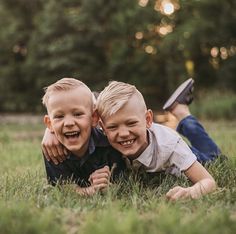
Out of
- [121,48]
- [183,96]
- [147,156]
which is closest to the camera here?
[147,156]

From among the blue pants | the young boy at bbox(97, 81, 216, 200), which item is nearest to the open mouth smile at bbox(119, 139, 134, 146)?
the young boy at bbox(97, 81, 216, 200)

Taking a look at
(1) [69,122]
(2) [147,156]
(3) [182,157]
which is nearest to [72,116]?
(1) [69,122]

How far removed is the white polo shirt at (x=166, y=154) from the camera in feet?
9.98

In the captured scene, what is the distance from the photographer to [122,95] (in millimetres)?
3012

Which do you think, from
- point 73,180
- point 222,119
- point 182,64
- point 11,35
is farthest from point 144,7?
point 73,180

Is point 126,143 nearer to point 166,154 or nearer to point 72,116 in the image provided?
point 166,154

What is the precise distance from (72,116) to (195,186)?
0.84m

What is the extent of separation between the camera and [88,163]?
10.5 feet

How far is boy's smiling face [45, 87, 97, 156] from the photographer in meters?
2.96

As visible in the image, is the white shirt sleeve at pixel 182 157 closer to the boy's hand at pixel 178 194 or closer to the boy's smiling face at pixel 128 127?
the boy's smiling face at pixel 128 127

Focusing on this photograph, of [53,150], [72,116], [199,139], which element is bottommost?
[199,139]

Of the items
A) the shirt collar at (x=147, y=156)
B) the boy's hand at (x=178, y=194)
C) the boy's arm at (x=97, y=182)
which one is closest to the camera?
the boy's hand at (x=178, y=194)

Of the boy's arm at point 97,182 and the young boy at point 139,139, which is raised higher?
the young boy at point 139,139

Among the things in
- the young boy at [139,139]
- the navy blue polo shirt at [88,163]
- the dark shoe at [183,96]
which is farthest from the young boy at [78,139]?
the dark shoe at [183,96]
